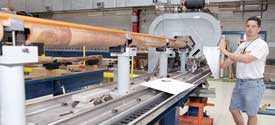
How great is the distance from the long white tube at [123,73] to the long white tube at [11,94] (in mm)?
871

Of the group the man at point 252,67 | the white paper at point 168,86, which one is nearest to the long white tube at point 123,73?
the white paper at point 168,86

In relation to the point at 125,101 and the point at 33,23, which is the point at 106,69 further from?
the point at 33,23

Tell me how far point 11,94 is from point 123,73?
92 cm

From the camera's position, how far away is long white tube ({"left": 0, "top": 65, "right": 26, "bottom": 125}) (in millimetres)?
841

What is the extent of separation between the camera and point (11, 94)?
0.85 metres

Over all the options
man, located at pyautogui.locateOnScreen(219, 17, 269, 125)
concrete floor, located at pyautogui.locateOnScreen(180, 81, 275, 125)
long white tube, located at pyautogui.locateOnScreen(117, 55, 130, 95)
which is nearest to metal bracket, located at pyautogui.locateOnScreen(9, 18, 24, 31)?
long white tube, located at pyautogui.locateOnScreen(117, 55, 130, 95)

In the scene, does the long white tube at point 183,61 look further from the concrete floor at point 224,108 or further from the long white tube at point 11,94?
the long white tube at point 11,94

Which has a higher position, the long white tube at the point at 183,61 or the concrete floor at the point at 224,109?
the long white tube at the point at 183,61

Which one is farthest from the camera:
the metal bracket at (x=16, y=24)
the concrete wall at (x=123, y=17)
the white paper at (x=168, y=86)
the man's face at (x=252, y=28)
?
the concrete wall at (x=123, y=17)

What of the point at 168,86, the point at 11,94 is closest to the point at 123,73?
the point at 168,86

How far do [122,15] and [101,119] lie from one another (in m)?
8.88

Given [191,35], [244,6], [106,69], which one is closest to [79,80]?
[106,69]

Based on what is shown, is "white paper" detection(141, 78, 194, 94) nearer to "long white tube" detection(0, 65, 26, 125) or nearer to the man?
the man

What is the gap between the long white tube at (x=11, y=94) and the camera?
0.84m
